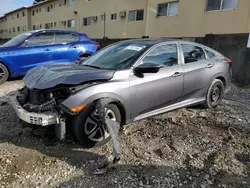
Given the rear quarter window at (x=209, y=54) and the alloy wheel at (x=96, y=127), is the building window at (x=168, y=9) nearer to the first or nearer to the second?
the rear quarter window at (x=209, y=54)

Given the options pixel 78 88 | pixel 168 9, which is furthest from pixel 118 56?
pixel 168 9

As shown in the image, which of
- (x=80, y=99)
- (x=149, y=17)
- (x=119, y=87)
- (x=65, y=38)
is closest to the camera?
(x=80, y=99)

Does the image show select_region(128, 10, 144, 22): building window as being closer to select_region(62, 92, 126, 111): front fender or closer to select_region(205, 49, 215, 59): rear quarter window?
select_region(205, 49, 215, 59): rear quarter window

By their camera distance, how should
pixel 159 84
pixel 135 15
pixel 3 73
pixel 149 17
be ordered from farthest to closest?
pixel 135 15 < pixel 149 17 < pixel 3 73 < pixel 159 84

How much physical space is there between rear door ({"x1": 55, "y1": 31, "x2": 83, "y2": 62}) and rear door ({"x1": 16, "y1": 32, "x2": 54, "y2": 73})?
7.5 inches

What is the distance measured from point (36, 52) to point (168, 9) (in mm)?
8823

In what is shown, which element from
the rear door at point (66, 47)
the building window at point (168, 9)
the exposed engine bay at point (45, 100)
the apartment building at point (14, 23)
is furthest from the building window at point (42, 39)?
the apartment building at point (14, 23)

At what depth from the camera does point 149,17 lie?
1378 centimetres

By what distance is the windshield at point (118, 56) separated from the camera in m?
3.37

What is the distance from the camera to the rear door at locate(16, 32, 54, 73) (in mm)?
6305


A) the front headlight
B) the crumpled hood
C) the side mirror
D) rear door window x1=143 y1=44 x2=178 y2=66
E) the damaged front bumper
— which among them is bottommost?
the damaged front bumper

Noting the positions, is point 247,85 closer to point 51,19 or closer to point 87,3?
point 87,3

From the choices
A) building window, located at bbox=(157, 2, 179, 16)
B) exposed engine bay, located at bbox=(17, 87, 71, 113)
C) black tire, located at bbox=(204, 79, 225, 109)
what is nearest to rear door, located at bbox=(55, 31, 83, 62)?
exposed engine bay, located at bbox=(17, 87, 71, 113)

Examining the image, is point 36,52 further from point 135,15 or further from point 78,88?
point 135,15
